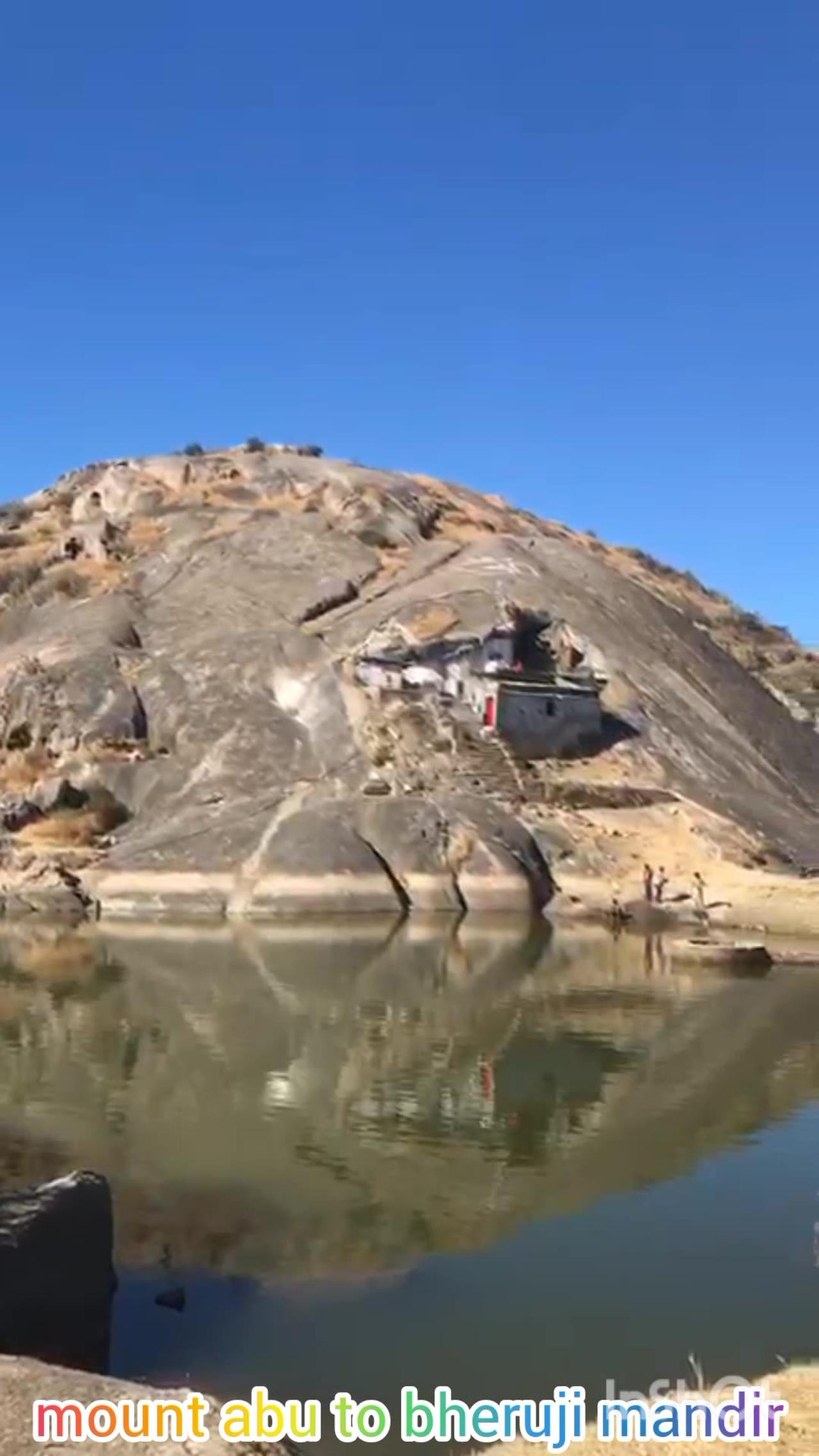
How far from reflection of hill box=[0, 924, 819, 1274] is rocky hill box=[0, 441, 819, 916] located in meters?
8.39

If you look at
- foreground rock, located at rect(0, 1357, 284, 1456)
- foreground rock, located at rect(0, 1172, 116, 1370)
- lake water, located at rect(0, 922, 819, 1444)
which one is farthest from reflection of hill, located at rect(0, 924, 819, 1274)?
foreground rock, located at rect(0, 1357, 284, 1456)

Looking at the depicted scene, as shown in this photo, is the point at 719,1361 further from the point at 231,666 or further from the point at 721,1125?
the point at 231,666

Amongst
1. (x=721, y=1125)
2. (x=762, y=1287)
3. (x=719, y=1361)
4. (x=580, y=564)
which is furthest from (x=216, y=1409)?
(x=580, y=564)

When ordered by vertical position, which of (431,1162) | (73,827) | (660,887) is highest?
(73,827)

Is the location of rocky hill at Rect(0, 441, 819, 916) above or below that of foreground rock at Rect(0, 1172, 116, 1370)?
above

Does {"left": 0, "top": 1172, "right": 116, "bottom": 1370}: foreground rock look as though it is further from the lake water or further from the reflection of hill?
the reflection of hill

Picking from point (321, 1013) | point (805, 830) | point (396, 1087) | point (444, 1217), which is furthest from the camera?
point (805, 830)

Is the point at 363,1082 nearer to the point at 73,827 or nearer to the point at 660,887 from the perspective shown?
the point at 660,887

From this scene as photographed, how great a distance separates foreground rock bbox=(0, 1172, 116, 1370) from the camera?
13289 mm

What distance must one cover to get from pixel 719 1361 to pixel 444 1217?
5380 mm

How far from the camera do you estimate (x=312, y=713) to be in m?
64.1

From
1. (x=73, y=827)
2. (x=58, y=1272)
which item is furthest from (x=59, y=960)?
(x=58, y=1272)

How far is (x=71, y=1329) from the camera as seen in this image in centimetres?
1390

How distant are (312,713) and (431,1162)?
141 ft
